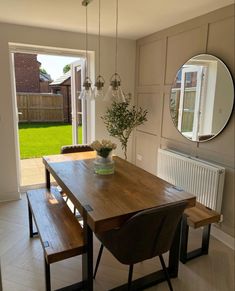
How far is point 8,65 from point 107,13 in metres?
1.45

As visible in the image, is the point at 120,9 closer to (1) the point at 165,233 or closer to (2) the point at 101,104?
(2) the point at 101,104

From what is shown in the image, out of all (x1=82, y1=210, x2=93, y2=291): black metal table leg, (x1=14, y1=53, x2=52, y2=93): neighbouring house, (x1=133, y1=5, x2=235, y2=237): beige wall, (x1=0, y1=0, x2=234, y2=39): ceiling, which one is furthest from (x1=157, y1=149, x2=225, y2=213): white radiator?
(x1=14, y1=53, x2=52, y2=93): neighbouring house

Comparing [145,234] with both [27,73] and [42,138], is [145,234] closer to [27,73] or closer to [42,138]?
[42,138]

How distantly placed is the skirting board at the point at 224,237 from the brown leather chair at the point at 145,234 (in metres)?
1.18

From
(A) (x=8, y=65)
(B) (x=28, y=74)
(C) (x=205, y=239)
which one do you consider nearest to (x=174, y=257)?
(C) (x=205, y=239)

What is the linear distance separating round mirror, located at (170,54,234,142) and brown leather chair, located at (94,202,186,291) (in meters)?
1.33

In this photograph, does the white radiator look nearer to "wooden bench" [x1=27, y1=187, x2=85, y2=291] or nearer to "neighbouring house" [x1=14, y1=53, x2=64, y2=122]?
"wooden bench" [x1=27, y1=187, x2=85, y2=291]

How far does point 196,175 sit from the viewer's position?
2664 millimetres

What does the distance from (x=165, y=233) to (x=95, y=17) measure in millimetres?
2403

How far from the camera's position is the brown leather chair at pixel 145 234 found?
1.43 meters

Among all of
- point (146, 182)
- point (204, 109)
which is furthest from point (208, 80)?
point (146, 182)

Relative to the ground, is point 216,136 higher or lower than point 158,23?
lower

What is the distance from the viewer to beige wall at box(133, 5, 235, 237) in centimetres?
239

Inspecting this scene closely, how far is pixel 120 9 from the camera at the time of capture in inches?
97.0
